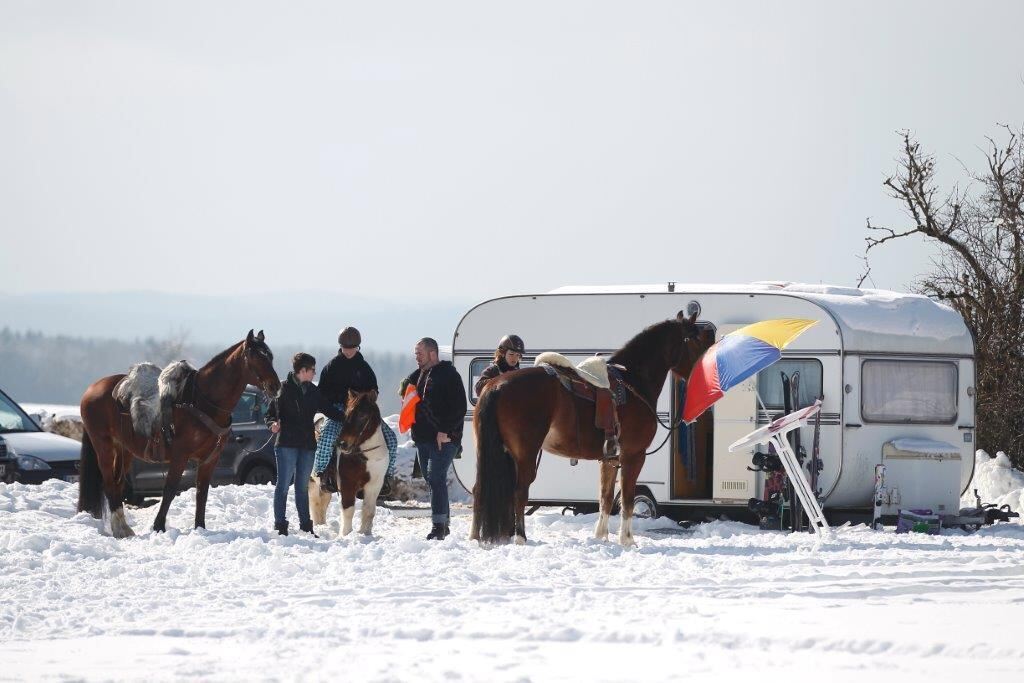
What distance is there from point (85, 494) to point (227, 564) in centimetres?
308

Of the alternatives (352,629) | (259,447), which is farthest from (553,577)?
(259,447)

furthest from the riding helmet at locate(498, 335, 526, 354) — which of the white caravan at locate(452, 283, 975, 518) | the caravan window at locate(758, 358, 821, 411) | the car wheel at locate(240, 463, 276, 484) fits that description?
the car wheel at locate(240, 463, 276, 484)

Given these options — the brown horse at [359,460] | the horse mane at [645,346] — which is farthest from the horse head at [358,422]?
the horse mane at [645,346]

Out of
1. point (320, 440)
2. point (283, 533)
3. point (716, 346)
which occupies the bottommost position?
point (283, 533)

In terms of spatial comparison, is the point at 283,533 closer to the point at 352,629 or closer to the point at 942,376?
the point at 352,629

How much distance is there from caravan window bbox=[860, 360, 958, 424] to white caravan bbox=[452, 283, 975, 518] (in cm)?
1

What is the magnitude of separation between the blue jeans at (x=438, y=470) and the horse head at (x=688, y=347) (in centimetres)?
220

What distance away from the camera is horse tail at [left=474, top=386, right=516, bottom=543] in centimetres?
1196

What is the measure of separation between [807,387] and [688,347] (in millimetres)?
2013

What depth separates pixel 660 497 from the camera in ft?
49.8

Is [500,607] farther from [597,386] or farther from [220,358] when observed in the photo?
[220,358]

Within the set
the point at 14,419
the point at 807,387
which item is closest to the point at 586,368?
the point at 807,387

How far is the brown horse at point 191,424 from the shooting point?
12914 millimetres

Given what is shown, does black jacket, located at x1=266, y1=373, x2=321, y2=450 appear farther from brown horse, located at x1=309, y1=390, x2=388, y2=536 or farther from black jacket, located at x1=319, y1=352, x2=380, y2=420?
brown horse, located at x1=309, y1=390, x2=388, y2=536
